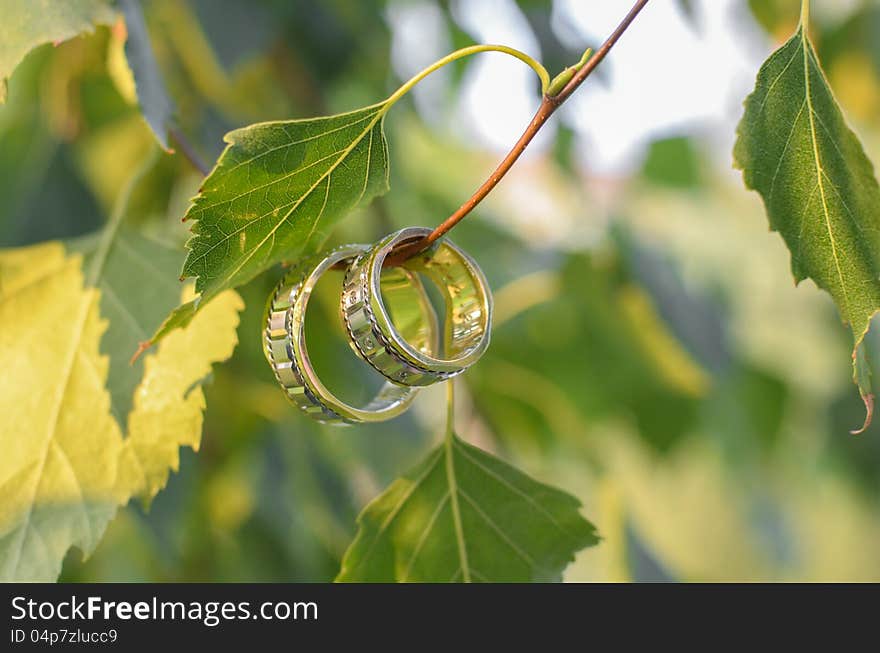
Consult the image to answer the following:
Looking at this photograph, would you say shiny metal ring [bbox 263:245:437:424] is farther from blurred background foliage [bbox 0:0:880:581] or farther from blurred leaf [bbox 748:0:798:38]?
blurred leaf [bbox 748:0:798:38]

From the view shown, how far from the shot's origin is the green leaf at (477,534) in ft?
1.14

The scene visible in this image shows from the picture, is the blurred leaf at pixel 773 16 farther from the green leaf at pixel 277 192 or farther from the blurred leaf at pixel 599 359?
the green leaf at pixel 277 192

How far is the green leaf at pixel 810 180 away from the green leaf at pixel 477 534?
Result: 13cm

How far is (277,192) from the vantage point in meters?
0.27

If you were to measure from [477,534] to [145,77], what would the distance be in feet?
0.70

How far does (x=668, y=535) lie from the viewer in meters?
2.36

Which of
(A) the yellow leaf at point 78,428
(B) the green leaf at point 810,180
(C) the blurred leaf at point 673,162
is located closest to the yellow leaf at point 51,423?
(A) the yellow leaf at point 78,428

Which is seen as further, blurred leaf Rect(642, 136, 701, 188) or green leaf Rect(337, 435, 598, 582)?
blurred leaf Rect(642, 136, 701, 188)

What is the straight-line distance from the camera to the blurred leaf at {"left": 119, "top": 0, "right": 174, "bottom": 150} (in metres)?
0.32

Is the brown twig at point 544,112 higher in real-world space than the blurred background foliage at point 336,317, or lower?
lower

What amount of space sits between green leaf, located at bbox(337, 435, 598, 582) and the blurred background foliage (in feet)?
0.49

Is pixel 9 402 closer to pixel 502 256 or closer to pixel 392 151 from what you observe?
pixel 392 151

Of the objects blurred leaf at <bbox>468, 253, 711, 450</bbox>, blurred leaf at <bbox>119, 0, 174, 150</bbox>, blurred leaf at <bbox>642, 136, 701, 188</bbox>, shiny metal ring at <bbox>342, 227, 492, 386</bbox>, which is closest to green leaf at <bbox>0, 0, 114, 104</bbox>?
blurred leaf at <bbox>119, 0, 174, 150</bbox>
